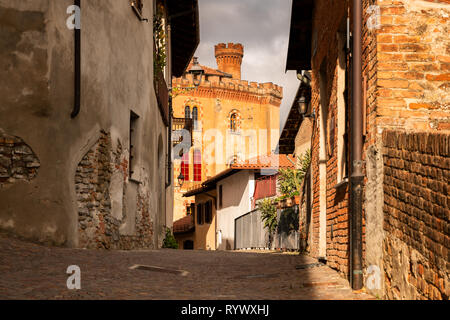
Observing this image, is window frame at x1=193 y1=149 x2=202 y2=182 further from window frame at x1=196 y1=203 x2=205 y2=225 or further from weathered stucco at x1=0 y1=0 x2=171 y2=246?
weathered stucco at x1=0 y1=0 x2=171 y2=246

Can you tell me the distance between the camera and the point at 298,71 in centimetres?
1332

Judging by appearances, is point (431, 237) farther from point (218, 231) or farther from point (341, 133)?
point (218, 231)

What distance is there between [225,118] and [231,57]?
9.25 metres

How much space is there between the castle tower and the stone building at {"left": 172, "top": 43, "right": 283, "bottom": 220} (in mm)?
4596

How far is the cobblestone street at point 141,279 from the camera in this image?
17.2 ft

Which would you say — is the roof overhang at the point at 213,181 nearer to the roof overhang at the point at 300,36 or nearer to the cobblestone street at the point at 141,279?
the roof overhang at the point at 300,36

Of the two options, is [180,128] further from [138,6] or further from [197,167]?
[197,167]

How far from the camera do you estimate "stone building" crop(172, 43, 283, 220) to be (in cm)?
4900

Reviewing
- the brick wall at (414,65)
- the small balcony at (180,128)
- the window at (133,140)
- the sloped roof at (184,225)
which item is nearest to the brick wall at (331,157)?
the brick wall at (414,65)

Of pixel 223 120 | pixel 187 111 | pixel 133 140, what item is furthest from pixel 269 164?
pixel 223 120

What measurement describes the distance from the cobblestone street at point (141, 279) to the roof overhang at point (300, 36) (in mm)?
4844

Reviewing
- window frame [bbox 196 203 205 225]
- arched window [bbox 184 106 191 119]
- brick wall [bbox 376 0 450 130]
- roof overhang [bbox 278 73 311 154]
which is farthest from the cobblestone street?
arched window [bbox 184 106 191 119]

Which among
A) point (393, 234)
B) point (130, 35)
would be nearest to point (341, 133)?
point (393, 234)
